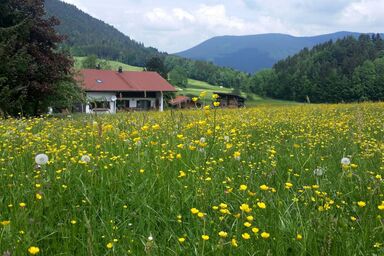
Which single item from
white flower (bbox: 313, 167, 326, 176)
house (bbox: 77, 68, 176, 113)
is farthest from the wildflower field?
house (bbox: 77, 68, 176, 113)

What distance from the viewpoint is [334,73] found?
318ft

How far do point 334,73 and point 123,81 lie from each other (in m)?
55.9

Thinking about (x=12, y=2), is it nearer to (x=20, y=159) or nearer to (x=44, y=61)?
(x=44, y=61)

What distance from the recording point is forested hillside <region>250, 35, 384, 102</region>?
294 feet

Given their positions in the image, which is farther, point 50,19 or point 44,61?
point 50,19

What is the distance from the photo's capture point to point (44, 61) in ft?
64.5

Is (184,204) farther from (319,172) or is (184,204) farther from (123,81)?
(123,81)

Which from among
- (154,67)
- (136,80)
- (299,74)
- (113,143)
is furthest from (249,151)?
(299,74)

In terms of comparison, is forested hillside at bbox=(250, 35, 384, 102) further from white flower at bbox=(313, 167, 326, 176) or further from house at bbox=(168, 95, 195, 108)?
white flower at bbox=(313, 167, 326, 176)

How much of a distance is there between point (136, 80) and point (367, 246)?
234 feet

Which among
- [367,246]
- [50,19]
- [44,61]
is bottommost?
[367,246]

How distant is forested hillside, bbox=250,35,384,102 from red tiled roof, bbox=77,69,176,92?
4546 cm

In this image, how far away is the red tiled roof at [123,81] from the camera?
67938mm

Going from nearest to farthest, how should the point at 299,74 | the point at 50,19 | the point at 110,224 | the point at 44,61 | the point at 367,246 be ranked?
A: the point at 367,246 → the point at 110,224 → the point at 44,61 → the point at 50,19 → the point at 299,74
